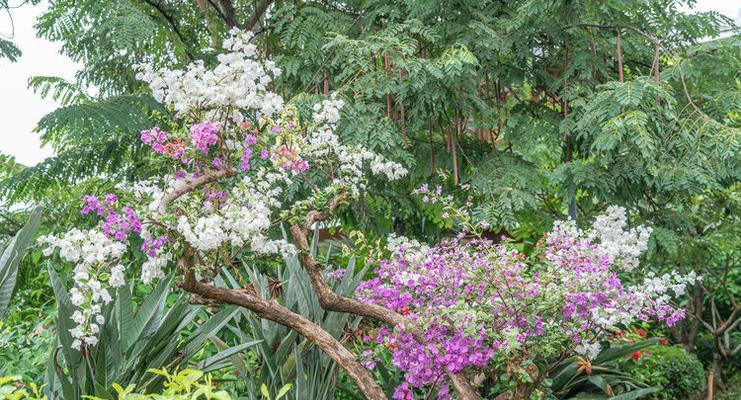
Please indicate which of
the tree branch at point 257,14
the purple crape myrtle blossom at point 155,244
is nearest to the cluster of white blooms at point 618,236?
the purple crape myrtle blossom at point 155,244

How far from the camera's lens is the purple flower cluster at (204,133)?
9.40 feet

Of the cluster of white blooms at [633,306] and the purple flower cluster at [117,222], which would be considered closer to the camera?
the purple flower cluster at [117,222]

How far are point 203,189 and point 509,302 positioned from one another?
1.32 metres

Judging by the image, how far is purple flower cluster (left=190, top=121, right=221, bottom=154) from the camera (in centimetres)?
287

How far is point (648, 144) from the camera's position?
348 cm

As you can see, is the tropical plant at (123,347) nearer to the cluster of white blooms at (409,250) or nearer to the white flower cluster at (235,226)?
the white flower cluster at (235,226)

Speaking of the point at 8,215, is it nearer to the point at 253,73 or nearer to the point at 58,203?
the point at 58,203

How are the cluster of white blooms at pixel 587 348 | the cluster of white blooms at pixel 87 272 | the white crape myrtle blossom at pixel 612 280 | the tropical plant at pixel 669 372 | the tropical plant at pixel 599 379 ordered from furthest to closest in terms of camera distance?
1. the tropical plant at pixel 669 372
2. the tropical plant at pixel 599 379
3. the cluster of white blooms at pixel 587 348
4. the white crape myrtle blossom at pixel 612 280
5. the cluster of white blooms at pixel 87 272

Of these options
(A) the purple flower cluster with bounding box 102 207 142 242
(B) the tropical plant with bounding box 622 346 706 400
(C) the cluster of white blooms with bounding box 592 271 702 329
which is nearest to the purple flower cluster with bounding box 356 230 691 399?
(C) the cluster of white blooms with bounding box 592 271 702 329

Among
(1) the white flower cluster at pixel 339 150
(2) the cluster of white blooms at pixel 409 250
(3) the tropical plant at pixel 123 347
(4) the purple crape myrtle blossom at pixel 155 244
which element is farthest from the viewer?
(2) the cluster of white blooms at pixel 409 250

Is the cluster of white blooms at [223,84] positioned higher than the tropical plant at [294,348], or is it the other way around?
the cluster of white blooms at [223,84]

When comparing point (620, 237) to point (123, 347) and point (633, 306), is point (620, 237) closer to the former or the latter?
point (633, 306)

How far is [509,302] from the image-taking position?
3234 mm

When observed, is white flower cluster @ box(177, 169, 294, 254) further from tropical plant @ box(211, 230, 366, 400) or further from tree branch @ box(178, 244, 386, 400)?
tropical plant @ box(211, 230, 366, 400)
